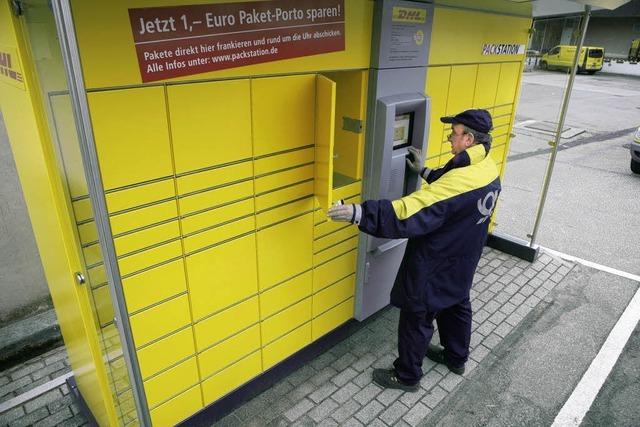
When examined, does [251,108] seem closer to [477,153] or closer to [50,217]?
[50,217]

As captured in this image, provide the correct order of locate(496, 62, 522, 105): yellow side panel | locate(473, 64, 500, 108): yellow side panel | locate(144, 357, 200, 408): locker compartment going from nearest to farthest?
locate(144, 357, 200, 408): locker compartment < locate(473, 64, 500, 108): yellow side panel < locate(496, 62, 522, 105): yellow side panel

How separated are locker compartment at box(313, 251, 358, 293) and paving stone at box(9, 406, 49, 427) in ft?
6.94

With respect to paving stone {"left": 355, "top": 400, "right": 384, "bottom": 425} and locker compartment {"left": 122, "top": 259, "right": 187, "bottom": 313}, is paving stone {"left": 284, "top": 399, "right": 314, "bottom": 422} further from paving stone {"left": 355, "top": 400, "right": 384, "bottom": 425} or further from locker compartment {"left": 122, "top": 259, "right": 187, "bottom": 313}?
locker compartment {"left": 122, "top": 259, "right": 187, "bottom": 313}

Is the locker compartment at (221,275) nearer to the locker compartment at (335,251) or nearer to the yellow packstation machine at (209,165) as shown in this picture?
the yellow packstation machine at (209,165)

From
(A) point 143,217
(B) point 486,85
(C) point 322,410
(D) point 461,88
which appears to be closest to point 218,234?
(A) point 143,217

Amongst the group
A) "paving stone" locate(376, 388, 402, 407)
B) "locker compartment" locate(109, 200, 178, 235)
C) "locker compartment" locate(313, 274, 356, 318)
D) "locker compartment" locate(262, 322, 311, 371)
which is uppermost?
"locker compartment" locate(109, 200, 178, 235)

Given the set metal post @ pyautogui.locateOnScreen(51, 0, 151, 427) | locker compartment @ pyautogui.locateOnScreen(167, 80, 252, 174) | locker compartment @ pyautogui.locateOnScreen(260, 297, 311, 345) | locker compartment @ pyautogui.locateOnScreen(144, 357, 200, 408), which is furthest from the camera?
locker compartment @ pyautogui.locateOnScreen(260, 297, 311, 345)

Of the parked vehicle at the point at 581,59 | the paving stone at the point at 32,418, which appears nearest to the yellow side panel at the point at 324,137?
the paving stone at the point at 32,418

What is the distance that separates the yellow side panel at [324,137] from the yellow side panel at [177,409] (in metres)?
1.44

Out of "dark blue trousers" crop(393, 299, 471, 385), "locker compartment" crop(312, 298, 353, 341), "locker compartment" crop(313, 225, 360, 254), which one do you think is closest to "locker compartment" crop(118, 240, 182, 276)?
"locker compartment" crop(313, 225, 360, 254)

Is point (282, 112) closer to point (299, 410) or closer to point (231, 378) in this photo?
point (231, 378)

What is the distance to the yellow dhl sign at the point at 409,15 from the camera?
292 cm

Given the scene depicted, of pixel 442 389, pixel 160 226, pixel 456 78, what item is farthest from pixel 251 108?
pixel 442 389

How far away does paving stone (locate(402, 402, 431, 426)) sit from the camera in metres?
3.10
